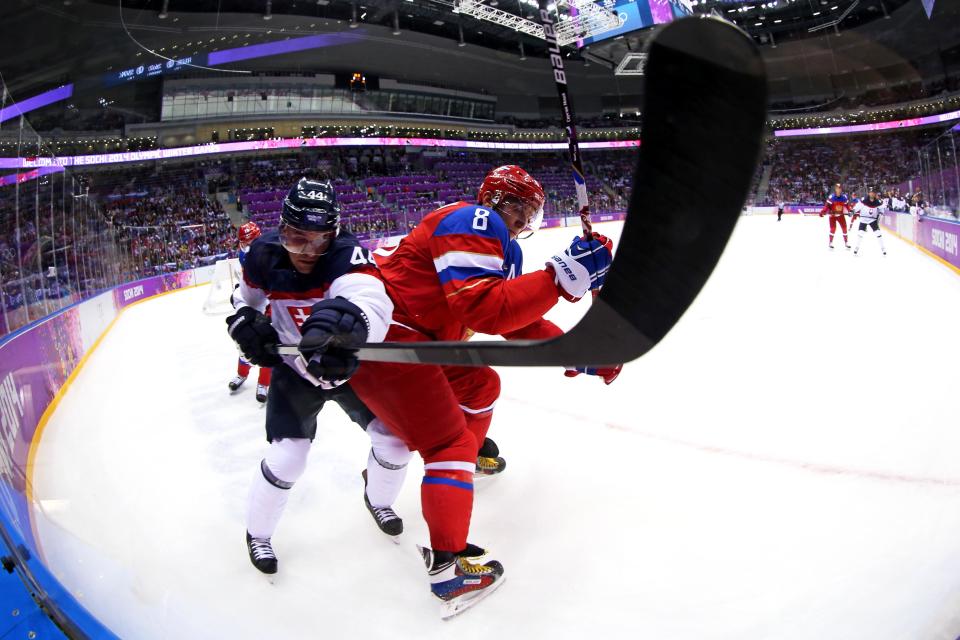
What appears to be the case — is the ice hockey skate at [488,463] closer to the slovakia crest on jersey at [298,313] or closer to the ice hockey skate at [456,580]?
the ice hockey skate at [456,580]

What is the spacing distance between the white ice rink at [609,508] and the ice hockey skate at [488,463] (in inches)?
2.7

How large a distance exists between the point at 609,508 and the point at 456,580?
765mm

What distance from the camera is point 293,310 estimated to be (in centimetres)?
180

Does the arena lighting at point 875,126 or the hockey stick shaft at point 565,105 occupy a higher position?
the arena lighting at point 875,126

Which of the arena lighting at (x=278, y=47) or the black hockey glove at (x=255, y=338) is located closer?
the black hockey glove at (x=255, y=338)

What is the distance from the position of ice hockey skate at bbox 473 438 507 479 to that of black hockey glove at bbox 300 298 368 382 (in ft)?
4.14

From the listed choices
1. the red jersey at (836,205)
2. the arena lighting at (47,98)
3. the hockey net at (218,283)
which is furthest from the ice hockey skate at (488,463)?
the arena lighting at (47,98)

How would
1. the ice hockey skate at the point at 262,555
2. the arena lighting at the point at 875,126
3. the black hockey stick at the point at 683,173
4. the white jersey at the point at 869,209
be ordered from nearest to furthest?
the black hockey stick at the point at 683,173
the ice hockey skate at the point at 262,555
the white jersey at the point at 869,209
the arena lighting at the point at 875,126

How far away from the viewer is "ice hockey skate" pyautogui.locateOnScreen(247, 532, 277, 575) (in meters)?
1.74

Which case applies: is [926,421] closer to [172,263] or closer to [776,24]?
[776,24]

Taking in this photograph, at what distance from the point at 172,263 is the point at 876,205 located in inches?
510

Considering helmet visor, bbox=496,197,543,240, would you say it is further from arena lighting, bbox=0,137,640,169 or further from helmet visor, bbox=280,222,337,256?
arena lighting, bbox=0,137,640,169

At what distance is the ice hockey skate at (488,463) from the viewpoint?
2426 millimetres

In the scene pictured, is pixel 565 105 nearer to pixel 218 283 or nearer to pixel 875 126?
pixel 218 283
